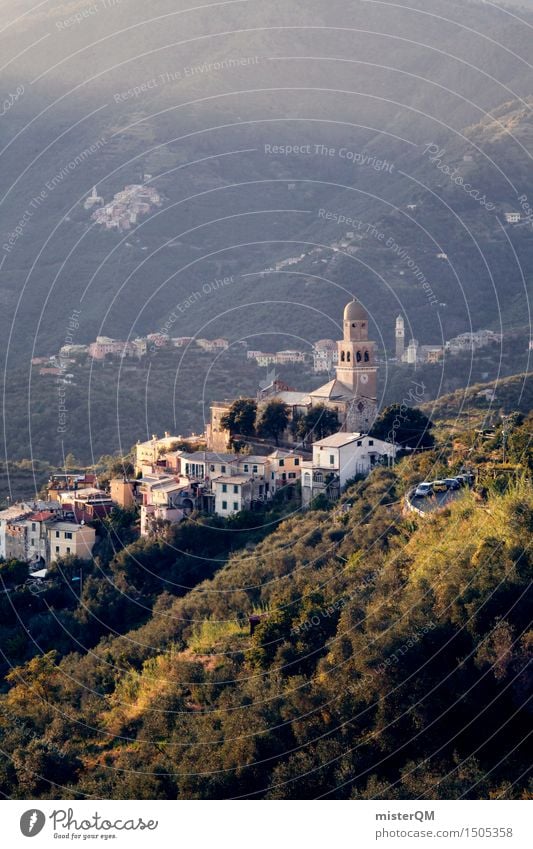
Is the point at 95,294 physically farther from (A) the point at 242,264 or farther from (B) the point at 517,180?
(B) the point at 517,180

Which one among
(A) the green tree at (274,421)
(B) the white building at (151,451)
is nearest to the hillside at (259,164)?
(B) the white building at (151,451)

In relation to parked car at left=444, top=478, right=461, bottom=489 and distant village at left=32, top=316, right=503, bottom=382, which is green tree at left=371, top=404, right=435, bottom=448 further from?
distant village at left=32, top=316, right=503, bottom=382

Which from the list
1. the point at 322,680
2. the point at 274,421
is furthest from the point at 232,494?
the point at 322,680

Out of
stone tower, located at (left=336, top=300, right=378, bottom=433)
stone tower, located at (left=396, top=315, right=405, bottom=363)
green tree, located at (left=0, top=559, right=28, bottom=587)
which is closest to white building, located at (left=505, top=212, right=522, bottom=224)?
stone tower, located at (left=396, top=315, right=405, bottom=363)

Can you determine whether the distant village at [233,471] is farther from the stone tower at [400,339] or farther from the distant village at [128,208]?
the distant village at [128,208]

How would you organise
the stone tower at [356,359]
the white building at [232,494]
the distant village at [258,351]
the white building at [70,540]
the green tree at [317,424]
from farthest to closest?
the distant village at [258,351] → the stone tower at [356,359] → the green tree at [317,424] → the white building at [70,540] → the white building at [232,494]

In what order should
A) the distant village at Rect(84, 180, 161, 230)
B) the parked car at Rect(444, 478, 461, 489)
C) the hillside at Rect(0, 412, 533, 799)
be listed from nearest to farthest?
the hillside at Rect(0, 412, 533, 799) → the parked car at Rect(444, 478, 461, 489) → the distant village at Rect(84, 180, 161, 230)
